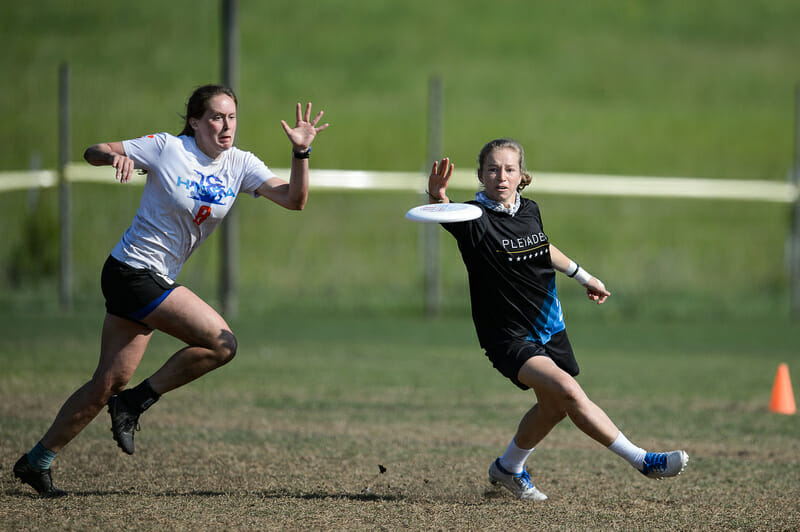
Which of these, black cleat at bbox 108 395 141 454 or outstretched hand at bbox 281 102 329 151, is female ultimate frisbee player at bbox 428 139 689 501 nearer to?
outstretched hand at bbox 281 102 329 151

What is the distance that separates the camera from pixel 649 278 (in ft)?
64.2

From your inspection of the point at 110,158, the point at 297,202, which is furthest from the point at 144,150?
the point at 297,202

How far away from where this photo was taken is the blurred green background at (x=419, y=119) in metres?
18.8

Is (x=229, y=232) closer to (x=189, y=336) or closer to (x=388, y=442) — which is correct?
(x=388, y=442)

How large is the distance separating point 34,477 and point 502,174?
113 inches

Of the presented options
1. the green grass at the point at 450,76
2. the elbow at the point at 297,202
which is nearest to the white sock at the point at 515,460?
the elbow at the point at 297,202

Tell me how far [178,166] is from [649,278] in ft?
50.2

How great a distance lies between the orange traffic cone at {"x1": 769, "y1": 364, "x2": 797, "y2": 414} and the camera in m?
8.53

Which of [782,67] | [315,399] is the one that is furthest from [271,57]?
[315,399]

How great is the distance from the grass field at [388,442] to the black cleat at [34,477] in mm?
80

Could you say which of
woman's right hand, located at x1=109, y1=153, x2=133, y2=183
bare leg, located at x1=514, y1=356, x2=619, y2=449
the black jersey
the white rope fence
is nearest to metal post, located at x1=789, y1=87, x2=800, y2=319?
the white rope fence

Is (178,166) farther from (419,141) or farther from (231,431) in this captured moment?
(419,141)

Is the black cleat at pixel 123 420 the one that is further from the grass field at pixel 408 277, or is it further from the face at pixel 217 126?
the face at pixel 217 126

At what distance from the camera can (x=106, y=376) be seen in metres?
5.39
